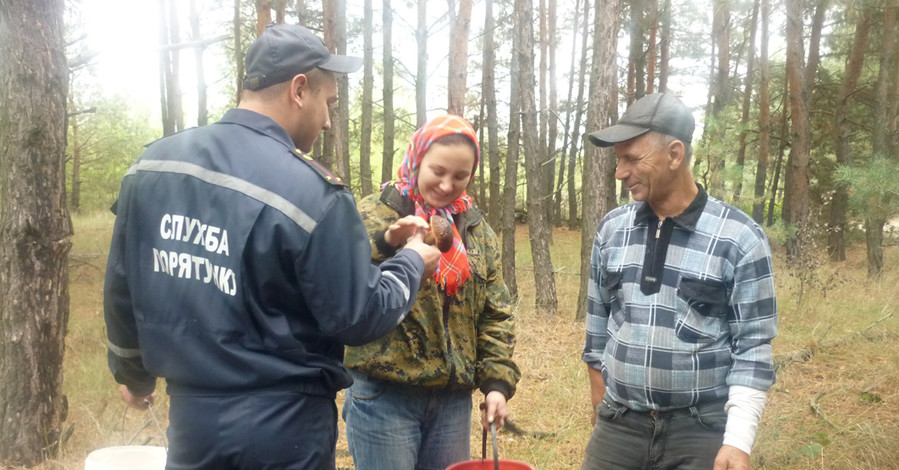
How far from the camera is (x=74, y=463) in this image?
13.7ft

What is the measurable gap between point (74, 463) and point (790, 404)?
203 inches

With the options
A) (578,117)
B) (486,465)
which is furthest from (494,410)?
(578,117)

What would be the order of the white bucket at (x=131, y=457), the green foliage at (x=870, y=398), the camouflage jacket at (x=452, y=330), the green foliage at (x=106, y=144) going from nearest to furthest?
the camouflage jacket at (x=452, y=330) < the white bucket at (x=131, y=457) < the green foliage at (x=870, y=398) < the green foliage at (x=106, y=144)

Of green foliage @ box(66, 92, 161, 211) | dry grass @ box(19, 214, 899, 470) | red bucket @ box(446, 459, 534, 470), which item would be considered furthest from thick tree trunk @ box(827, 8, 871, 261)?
green foliage @ box(66, 92, 161, 211)

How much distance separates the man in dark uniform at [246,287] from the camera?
1597 mm

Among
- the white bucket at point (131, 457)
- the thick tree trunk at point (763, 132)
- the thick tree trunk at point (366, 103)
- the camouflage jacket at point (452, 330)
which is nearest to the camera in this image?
the camouflage jacket at point (452, 330)

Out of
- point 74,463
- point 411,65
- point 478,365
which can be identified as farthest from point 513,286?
point 411,65

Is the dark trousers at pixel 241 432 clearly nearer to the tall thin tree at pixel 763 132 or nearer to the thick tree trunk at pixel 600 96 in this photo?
the thick tree trunk at pixel 600 96

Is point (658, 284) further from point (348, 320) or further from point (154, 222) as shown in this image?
point (154, 222)

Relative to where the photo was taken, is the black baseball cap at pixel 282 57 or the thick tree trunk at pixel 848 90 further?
the thick tree trunk at pixel 848 90

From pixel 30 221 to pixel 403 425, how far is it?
3.20 metres

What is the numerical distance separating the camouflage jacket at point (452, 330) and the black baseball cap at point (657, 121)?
0.61m

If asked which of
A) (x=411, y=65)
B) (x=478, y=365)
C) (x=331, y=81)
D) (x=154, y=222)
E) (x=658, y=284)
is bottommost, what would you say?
(x=478, y=365)

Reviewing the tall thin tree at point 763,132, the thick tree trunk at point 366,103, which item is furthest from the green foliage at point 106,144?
the tall thin tree at point 763,132
